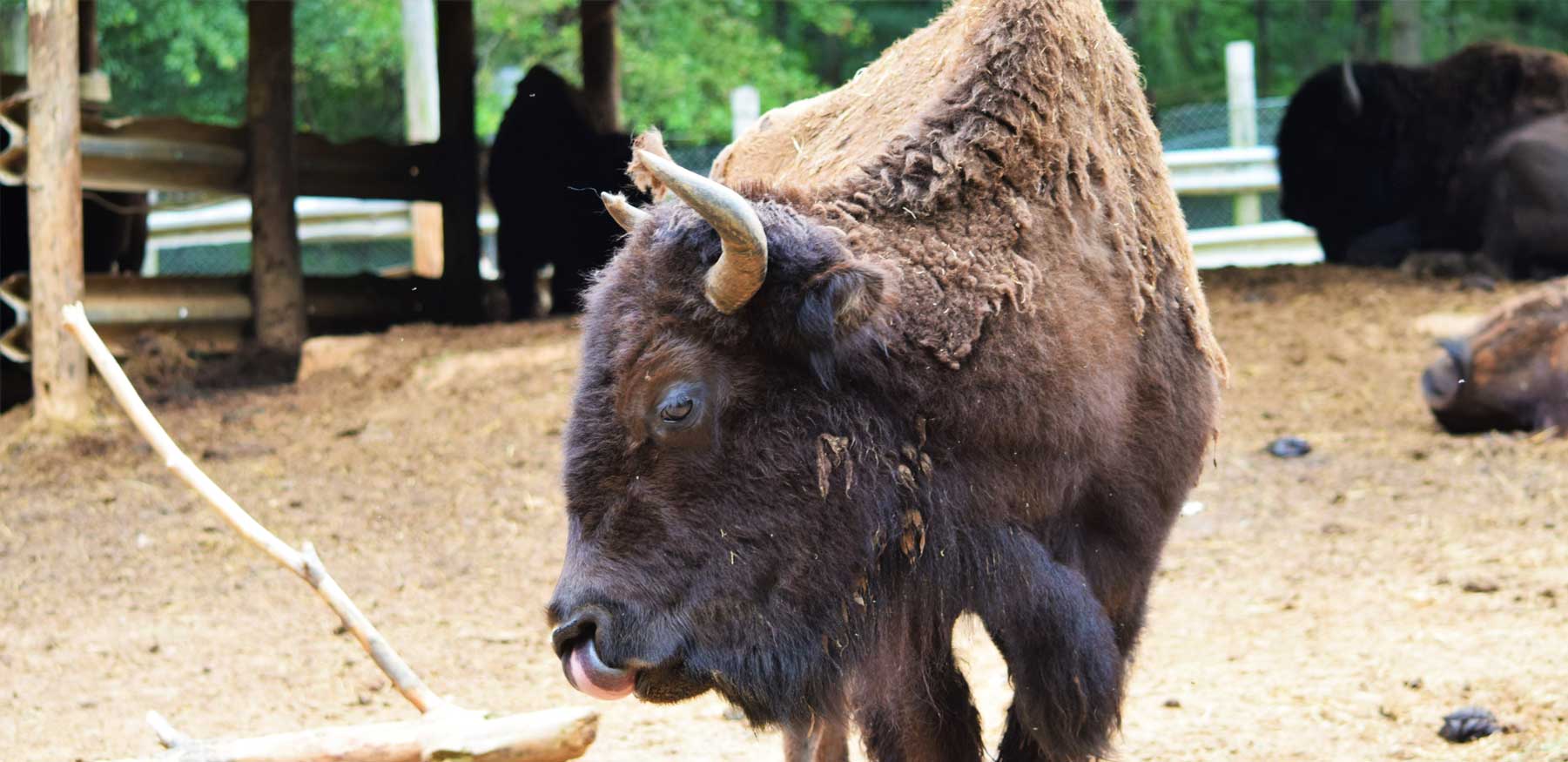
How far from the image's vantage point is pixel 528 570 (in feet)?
19.7

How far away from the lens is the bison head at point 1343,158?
1208 cm

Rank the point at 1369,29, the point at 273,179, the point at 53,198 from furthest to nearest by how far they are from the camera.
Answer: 1. the point at 1369,29
2. the point at 273,179
3. the point at 53,198

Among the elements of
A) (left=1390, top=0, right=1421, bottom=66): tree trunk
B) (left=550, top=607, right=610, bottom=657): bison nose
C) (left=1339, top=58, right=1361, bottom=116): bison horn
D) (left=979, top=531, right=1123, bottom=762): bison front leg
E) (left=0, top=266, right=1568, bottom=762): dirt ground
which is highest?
(left=1390, top=0, right=1421, bottom=66): tree trunk

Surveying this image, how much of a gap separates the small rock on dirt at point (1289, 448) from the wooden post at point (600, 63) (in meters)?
6.56

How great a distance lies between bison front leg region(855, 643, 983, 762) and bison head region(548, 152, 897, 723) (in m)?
0.47

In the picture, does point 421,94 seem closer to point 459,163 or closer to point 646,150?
point 459,163

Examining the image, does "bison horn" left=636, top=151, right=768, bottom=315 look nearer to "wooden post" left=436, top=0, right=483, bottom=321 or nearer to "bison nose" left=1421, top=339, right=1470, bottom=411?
"bison nose" left=1421, top=339, right=1470, bottom=411

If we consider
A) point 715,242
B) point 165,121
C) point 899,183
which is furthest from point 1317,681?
point 165,121

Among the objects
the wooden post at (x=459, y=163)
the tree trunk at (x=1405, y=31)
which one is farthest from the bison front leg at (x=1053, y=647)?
the tree trunk at (x=1405, y=31)

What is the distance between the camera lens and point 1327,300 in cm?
973

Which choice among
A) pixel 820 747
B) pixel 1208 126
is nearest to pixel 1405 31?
pixel 1208 126

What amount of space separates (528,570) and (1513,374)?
15.6 ft

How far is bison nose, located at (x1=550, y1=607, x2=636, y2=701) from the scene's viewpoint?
2566 millimetres

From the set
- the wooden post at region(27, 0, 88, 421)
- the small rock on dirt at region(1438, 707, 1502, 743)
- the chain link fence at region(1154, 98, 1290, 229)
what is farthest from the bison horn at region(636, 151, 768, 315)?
the chain link fence at region(1154, 98, 1290, 229)
